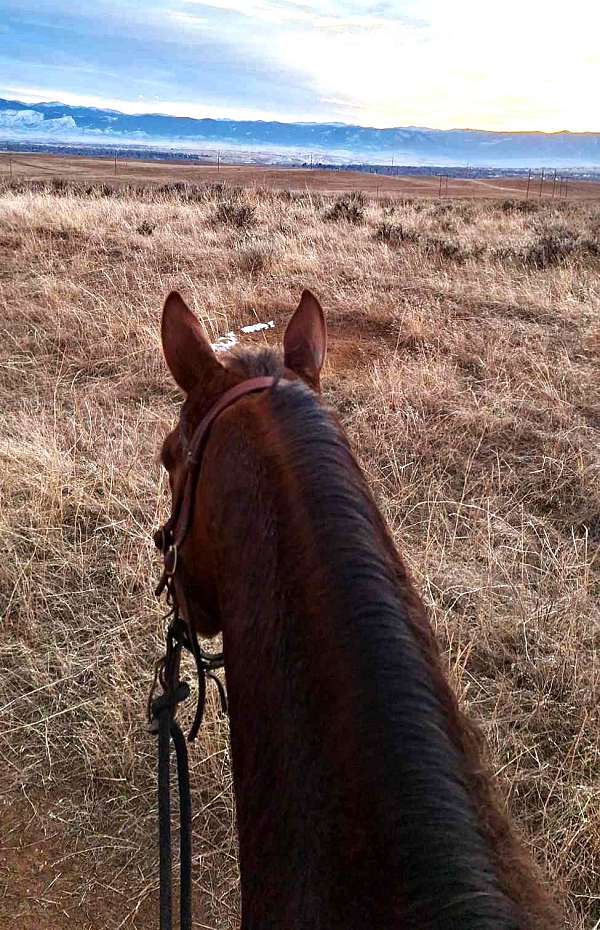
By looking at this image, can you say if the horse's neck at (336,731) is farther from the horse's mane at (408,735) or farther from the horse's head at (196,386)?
the horse's head at (196,386)

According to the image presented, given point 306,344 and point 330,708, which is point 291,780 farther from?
point 306,344

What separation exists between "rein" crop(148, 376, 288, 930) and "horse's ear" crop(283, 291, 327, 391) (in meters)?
0.19

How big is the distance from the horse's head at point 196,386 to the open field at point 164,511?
142 cm

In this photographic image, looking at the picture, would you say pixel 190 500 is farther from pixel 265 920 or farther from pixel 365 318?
pixel 365 318

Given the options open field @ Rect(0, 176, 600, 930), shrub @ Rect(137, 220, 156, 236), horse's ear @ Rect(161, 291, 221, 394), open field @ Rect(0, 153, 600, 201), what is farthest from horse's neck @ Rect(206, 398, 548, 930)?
open field @ Rect(0, 153, 600, 201)

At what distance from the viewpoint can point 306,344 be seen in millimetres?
1403

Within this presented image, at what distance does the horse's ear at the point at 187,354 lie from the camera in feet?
4.23

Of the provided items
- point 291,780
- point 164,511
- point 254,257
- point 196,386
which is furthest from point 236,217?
point 291,780

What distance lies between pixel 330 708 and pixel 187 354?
737 millimetres

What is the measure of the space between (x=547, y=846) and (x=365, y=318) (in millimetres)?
6710

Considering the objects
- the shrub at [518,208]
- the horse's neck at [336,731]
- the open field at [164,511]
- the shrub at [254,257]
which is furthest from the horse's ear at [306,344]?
the shrub at [518,208]

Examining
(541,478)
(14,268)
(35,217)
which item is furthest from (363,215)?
(541,478)

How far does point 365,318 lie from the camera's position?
812 cm

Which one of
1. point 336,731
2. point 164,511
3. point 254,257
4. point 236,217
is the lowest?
point 164,511
